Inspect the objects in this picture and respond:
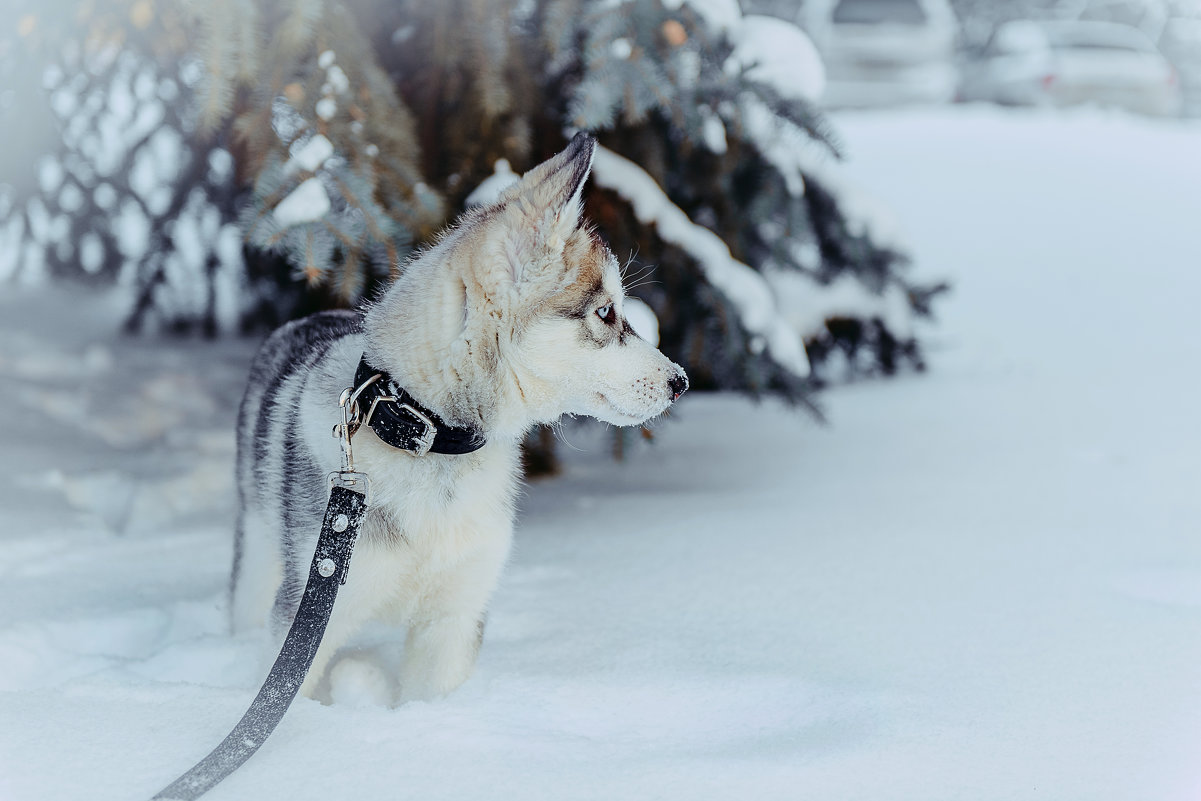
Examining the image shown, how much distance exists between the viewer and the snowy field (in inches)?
73.4

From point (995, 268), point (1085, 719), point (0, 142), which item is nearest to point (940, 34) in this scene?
point (995, 268)

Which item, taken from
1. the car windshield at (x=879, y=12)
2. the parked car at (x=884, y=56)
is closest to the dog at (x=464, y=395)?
the parked car at (x=884, y=56)

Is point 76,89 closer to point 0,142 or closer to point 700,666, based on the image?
point 0,142

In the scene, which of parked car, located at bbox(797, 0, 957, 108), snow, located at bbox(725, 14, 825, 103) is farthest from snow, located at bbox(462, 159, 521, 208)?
parked car, located at bbox(797, 0, 957, 108)

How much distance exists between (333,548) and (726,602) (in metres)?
1.29

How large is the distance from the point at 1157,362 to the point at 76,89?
5.97 m

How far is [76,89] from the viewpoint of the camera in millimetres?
4305

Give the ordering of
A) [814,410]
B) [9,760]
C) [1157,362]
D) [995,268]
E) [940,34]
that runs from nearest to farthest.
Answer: [9,760]
[814,410]
[1157,362]
[995,268]
[940,34]

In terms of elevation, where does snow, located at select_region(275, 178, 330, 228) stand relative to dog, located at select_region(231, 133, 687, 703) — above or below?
above

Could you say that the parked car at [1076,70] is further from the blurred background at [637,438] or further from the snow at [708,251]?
the snow at [708,251]

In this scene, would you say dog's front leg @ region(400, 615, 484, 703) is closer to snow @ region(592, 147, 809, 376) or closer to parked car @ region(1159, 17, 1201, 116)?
Answer: snow @ region(592, 147, 809, 376)

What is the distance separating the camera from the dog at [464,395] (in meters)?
2.02

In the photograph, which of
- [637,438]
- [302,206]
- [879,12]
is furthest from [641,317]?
[879,12]

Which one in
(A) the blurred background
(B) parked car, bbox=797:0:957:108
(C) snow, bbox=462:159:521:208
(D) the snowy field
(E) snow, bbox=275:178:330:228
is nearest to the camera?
(D) the snowy field
